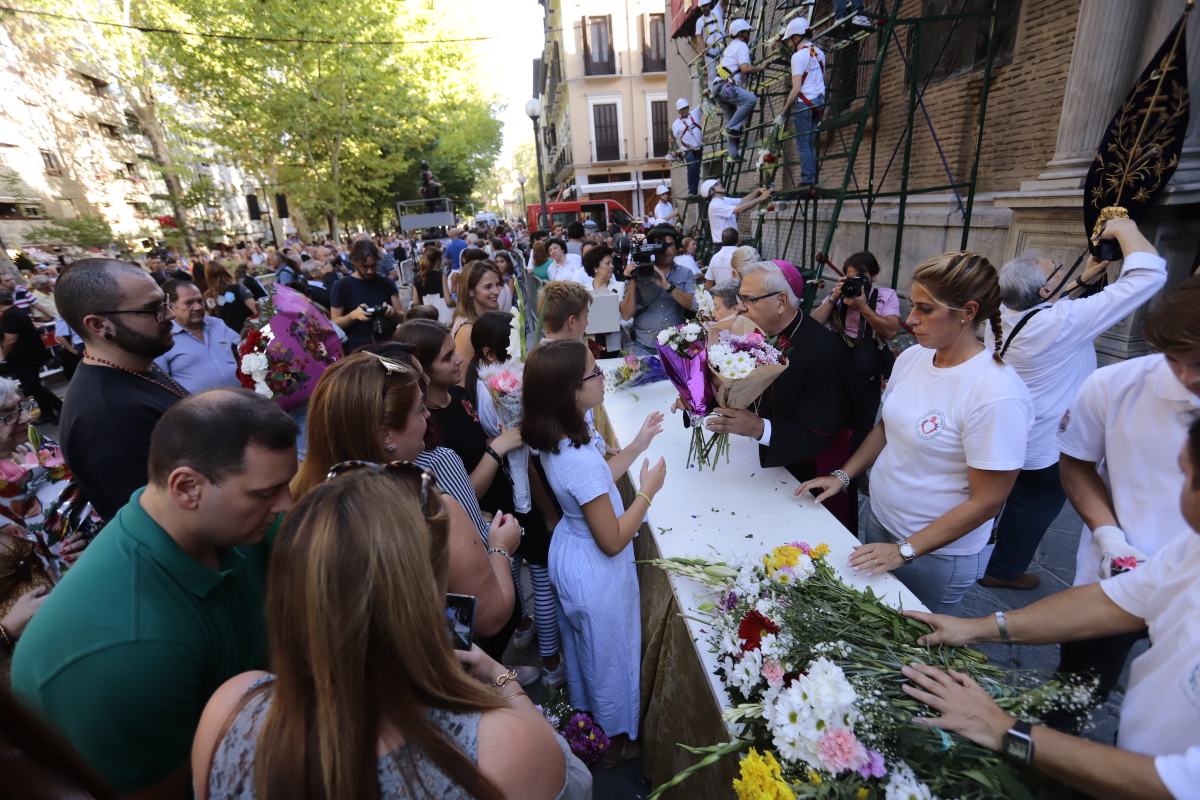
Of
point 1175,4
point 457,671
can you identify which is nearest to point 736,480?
point 457,671

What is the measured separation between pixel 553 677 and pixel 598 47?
3560 cm

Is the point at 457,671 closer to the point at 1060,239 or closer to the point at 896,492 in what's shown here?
the point at 896,492

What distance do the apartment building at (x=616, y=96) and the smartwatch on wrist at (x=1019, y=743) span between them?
30971mm

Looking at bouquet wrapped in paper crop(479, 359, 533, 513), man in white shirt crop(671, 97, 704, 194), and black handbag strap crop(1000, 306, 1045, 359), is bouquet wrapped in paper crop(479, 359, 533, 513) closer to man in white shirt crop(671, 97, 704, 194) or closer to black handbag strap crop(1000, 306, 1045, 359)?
black handbag strap crop(1000, 306, 1045, 359)

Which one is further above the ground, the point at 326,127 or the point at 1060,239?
the point at 326,127

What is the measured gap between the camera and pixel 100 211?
22234 millimetres

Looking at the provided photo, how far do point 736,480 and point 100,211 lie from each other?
29644mm

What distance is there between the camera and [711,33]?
31.4 ft

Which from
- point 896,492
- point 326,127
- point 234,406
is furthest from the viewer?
point 326,127

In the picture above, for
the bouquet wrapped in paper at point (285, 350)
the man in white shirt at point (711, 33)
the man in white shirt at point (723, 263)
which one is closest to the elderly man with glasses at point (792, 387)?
the bouquet wrapped in paper at point (285, 350)

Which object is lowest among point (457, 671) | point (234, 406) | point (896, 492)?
point (896, 492)

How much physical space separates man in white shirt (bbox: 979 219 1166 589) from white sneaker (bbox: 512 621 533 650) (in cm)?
278

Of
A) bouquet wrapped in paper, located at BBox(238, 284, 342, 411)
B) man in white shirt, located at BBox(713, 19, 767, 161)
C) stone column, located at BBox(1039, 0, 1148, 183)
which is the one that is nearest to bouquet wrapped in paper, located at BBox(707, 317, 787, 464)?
bouquet wrapped in paper, located at BBox(238, 284, 342, 411)

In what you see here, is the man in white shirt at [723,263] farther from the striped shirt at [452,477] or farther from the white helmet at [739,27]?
the striped shirt at [452,477]
